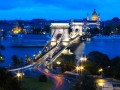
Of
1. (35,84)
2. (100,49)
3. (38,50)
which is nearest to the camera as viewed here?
(35,84)

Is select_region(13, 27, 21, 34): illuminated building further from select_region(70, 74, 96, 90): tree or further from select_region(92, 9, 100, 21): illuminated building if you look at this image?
select_region(70, 74, 96, 90): tree

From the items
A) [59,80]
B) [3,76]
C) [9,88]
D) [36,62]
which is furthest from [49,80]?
[36,62]

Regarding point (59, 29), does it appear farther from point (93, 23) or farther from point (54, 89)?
point (93, 23)

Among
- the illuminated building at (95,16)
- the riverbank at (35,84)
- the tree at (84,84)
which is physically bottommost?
the riverbank at (35,84)

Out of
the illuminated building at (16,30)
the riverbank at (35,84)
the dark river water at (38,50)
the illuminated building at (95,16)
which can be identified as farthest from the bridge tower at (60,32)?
the illuminated building at (95,16)

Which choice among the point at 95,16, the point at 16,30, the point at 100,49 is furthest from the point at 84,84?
the point at 95,16

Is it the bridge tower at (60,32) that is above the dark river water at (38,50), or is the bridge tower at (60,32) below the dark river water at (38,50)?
above

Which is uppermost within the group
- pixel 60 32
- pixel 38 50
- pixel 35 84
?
pixel 60 32

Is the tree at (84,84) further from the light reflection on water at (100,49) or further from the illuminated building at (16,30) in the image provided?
the illuminated building at (16,30)

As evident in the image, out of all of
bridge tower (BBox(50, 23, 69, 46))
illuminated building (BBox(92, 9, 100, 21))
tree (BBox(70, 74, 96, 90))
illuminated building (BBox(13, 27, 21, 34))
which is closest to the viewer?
tree (BBox(70, 74, 96, 90))

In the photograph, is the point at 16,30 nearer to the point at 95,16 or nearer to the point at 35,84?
the point at 95,16

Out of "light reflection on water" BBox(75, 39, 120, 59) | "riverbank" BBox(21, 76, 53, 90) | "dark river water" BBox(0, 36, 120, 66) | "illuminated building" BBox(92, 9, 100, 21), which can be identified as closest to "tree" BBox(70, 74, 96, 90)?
"riverbank" BBox(21, 76, 53, 90)
